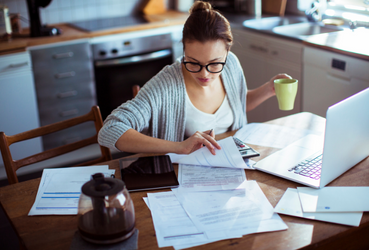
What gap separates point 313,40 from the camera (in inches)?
96.3

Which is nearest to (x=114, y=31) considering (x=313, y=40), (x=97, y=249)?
(x=313, y=40)

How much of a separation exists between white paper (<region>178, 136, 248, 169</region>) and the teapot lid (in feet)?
1.42

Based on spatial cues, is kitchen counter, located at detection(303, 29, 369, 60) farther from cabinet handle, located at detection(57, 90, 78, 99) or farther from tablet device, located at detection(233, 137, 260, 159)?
cabinet handle, located at detection(57, 90, 78, 99)

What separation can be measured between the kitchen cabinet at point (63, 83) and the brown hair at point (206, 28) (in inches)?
62.6

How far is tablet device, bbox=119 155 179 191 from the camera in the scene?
123 centimetres

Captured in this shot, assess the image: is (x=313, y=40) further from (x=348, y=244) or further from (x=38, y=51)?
(x=38, y=51)

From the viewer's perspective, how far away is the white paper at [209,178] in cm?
122

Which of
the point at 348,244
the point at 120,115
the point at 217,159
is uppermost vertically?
the point at 120,115

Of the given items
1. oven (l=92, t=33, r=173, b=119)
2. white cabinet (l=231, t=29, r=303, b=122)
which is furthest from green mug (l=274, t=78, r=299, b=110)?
oven (l=92, t=33, r=173, b=119)

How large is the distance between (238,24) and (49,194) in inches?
92.8

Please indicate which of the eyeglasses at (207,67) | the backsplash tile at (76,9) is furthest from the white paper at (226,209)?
the backsplash tile at (76,9)

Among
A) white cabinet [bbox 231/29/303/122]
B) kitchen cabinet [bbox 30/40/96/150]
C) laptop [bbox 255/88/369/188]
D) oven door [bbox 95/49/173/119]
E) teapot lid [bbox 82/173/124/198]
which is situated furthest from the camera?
oven door [bbox 95/49/173/119]

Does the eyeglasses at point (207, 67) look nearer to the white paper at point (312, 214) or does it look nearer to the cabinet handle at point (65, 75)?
the white paper at point (312, 214)

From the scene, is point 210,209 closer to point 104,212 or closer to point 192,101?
point 104,212
